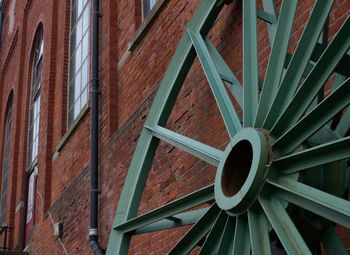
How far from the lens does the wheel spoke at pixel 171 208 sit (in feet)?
14.0

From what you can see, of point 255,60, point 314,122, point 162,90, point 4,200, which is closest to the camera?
point 314,122

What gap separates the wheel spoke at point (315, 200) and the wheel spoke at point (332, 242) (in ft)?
1.28

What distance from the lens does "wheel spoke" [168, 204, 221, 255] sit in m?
4.13

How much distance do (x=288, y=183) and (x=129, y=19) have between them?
5.37 metres

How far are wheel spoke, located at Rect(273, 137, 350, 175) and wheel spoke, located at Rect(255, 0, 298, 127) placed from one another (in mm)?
439

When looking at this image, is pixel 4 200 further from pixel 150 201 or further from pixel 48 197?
pixel 150 201

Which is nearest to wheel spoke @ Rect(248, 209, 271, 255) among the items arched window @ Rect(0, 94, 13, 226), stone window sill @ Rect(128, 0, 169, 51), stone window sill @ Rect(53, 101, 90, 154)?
stone window sill @ Rect(128, 0, 169, 51)

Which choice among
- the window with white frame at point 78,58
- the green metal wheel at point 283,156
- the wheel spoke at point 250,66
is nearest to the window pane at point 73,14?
the window with white frame at point 78,58

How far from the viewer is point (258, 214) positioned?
3756 millimetres

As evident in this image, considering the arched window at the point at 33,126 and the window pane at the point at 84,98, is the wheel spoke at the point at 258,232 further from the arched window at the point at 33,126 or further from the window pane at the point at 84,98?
the arched window at the point at 33,126

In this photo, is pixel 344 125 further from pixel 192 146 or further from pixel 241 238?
pixel 192 146

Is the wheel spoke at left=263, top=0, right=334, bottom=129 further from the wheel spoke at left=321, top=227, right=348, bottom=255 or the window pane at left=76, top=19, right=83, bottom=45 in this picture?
the window pane at left=76, top=19, right=83, bottom=45

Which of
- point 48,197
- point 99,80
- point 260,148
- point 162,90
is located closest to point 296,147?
point 260,148

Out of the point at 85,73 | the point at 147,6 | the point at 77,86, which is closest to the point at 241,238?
the point at 147,6
